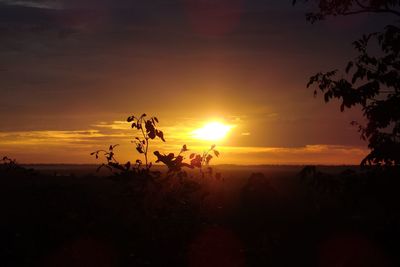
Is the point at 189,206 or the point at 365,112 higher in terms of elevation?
the point at 365,112

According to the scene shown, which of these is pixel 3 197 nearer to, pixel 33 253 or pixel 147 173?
pixel 33 253

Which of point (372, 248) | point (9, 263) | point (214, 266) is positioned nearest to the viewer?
point (9, 263)

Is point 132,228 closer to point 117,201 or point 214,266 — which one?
point 117,201

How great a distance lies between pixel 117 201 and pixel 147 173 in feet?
4.57

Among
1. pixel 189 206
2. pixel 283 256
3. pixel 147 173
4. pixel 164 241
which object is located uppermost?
pixel 147 173

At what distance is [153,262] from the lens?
903cm

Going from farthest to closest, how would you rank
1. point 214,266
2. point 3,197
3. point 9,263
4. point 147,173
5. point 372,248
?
point 3,197 → point 372,248 → point 214,266 → point 9,263 → point 147,173

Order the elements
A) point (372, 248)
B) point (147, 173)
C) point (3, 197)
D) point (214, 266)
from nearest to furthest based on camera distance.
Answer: point (147, 173) < point (214, 266) < point (372, 248) < point (3, 197)

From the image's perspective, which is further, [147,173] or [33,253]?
[33,253]

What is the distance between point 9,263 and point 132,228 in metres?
2.39

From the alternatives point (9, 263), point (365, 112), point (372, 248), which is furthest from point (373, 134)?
point (9, 263)

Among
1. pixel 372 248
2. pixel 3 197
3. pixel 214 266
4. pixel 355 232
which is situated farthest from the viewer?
pixel 3 197

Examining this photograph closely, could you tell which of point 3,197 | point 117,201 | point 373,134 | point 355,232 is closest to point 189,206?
point 117,201

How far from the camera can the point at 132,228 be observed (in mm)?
9141
